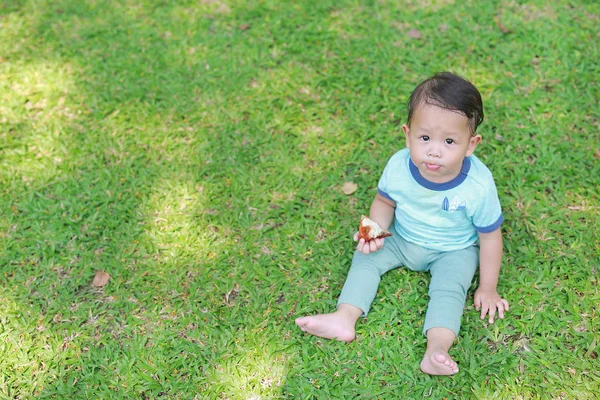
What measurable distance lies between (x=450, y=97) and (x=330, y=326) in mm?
1192

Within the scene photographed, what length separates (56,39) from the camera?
434 centimetres

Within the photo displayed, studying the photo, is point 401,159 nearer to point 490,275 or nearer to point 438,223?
point 438,223

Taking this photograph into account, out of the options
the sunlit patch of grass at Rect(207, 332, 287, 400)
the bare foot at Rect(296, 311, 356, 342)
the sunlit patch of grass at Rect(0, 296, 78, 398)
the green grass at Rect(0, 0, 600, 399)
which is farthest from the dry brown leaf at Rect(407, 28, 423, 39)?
the sunlit patch of grass at Rect(0, 296, 78, 398)

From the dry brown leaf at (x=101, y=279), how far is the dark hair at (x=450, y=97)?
1836mm

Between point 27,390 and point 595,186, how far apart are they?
3186 millimetres

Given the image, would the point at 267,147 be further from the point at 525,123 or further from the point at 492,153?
the point at 525,123

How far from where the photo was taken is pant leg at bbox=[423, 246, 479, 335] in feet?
8.65

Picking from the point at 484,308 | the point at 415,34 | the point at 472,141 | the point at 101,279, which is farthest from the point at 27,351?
the point at 415,34

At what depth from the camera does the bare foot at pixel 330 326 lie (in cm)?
266

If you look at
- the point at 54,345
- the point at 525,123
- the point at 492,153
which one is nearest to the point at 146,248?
the point at 54,345

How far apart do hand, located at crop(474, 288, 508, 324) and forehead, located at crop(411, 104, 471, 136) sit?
85 cm

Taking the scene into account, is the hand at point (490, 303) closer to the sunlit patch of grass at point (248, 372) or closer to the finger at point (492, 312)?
the finger at point (492, 312)

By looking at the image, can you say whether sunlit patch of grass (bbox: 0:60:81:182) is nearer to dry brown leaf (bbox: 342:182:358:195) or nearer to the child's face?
dry brown leaf (bbox: 342:182:358:195)

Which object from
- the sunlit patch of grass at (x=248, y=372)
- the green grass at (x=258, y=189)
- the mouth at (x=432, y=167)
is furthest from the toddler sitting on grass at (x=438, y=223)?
the sunlit patch of grass at (x=248, y=372)
